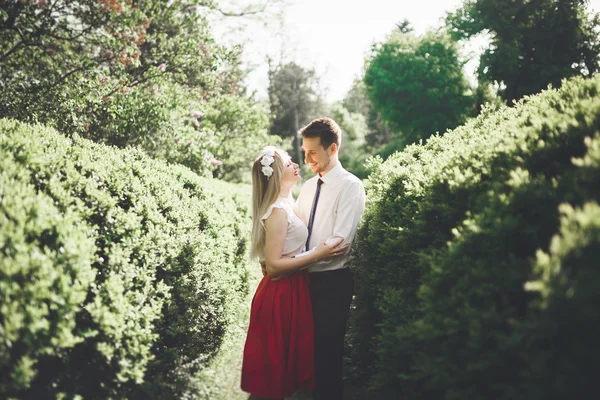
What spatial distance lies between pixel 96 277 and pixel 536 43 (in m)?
34.0

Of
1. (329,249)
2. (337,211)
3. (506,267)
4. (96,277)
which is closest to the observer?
(506,267)

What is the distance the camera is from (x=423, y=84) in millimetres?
32906

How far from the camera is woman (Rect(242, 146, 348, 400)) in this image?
3486mm

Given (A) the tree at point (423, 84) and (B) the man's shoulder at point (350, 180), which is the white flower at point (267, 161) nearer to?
(B) the man's shoulder at point (350, 180)

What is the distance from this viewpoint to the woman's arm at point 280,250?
3.51 m

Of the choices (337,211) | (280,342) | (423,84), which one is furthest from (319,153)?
(423,84)

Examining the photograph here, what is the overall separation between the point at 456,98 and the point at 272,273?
3397 cm

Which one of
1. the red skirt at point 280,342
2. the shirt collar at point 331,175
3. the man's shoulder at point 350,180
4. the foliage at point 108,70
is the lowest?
the red skirt at point 280,342

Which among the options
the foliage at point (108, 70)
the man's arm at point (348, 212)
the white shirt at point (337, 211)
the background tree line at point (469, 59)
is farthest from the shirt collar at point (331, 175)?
the background tree line at point (469, 59)

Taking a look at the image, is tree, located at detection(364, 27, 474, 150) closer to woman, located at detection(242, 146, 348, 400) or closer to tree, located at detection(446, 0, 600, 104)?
tree, located at detection(446, 0, 600, 104)

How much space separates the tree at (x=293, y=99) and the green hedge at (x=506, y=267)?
146ft

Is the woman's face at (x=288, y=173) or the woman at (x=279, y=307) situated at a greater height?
the woman's face at (x=288, y=173)

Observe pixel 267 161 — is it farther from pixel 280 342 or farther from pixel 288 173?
pixel 280 342

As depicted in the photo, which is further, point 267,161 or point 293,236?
point 267,161
